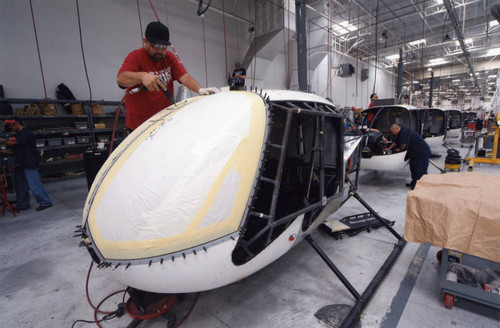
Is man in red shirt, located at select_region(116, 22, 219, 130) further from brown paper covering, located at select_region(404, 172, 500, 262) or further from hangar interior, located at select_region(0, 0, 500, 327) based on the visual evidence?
brown paper covering, located at select_region(404, 172, 500, 262)

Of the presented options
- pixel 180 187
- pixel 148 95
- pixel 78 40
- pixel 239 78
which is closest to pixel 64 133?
pixel 78 40

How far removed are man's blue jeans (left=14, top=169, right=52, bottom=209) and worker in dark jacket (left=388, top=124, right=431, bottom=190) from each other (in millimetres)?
6509

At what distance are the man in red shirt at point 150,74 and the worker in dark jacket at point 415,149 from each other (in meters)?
4.05

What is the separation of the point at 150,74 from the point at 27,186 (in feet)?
13.2

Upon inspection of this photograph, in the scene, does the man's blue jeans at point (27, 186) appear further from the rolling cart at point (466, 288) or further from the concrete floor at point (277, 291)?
the rolling cart at point (466, 288)

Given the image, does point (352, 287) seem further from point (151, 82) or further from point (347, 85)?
point (347, 85)

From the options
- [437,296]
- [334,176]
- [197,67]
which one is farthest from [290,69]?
[437,296]

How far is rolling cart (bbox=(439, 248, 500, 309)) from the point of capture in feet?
5.03

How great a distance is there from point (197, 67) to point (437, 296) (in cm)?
911

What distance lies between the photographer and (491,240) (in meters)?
1.48

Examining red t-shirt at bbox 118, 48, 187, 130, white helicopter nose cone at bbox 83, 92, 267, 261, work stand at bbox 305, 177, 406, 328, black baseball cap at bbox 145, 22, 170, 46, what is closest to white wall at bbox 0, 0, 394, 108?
red t-shirt at bbox 118, 48, 187, 130

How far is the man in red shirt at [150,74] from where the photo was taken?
1.95 meters

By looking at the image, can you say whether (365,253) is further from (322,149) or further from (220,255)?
(220,255)

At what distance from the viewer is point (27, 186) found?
4.22 m
